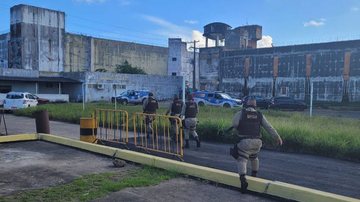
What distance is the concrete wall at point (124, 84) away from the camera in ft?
164

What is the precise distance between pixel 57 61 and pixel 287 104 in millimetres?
35444

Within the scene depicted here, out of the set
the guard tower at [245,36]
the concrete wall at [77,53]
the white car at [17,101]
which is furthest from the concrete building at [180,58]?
the white car at [17,101]

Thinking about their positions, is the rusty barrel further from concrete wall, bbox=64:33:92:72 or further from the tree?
the tree

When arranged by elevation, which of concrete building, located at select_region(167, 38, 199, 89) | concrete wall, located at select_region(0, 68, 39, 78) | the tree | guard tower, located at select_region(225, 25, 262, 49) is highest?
guard tower, located at select_region(225, 25, 262, 49)

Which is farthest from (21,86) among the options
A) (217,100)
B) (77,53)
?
(217,100)

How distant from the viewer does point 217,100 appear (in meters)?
35.9

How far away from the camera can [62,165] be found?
28.7 feet

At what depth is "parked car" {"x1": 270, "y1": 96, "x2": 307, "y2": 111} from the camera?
3759 cm

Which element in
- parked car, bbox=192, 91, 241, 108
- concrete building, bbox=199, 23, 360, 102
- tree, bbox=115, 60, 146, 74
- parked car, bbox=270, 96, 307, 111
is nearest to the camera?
parked car, bbox=192, 91, 241, 108

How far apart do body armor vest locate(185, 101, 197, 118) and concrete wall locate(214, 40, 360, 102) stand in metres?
36.6

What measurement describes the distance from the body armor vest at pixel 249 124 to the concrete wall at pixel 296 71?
133ft

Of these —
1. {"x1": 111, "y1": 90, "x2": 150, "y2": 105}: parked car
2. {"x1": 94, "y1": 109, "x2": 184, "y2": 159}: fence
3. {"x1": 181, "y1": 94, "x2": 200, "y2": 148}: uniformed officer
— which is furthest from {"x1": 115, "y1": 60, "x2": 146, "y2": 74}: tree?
{"x1": 181, "y1": 94, "x2": 200, "y2": 148}: uniformed officer

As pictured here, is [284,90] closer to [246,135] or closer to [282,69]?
[282,69]

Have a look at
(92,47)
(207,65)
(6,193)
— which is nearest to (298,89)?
(207,65)
